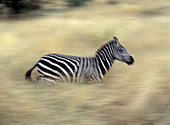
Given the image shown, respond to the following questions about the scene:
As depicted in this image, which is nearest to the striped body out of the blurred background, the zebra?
the zebra

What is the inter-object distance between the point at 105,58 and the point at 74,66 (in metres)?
0.68

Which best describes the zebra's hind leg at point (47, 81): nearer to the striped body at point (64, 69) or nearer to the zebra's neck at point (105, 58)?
the striped body at point (64, 69)

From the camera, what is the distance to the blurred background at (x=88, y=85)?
402cm

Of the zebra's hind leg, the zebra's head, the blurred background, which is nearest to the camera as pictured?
the blurred background

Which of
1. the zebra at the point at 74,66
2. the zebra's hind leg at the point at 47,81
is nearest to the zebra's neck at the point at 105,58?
the zebra at the point at 74,66

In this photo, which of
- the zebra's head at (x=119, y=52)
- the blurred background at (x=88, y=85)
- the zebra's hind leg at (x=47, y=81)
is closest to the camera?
the blurred background at (x=88, y=85)

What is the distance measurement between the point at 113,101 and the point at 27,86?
4.36 feet

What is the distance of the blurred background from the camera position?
13.2 feet

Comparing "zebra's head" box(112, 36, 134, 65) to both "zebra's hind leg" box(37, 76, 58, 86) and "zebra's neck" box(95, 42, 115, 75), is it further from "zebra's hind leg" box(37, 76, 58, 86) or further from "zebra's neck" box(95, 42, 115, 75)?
"zebra's hind leg" box(37, 76, 58, 86)

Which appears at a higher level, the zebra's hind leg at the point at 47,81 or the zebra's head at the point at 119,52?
the zebra's head at the point at 119,52

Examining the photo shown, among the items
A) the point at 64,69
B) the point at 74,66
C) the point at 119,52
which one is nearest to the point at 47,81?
the point at 64,69

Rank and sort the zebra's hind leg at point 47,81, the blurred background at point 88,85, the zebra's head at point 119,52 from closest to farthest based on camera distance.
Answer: the blurred background at point 88,85
the zebra's hind leg at point 47,81
the zebra's head at point 119,52

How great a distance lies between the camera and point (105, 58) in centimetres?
562

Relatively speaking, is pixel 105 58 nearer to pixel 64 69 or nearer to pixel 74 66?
pixel 74 66
